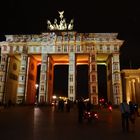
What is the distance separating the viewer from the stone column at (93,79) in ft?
162

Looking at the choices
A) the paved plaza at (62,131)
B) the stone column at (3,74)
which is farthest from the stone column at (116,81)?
the paved plaza at (62,131)

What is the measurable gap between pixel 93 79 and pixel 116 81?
595 centimetres

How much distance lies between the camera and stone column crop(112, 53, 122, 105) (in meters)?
48.8

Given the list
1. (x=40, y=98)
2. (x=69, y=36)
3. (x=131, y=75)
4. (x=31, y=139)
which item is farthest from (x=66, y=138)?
(x=131, y=75)

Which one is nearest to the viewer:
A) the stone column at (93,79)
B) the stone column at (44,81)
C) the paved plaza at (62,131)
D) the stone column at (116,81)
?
the paved plaza at (62,131)

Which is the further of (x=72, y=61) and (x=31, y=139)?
(x=72, y=61)

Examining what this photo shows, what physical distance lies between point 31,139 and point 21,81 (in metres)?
44.8

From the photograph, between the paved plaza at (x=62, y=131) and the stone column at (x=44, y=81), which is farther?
the stone column at (x=44, y=81)

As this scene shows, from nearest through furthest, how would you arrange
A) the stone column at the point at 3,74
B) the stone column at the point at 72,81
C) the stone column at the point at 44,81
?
the stone column at the point at 72,81 < the stone column at the point at 44,81 < the stone column at the point at 3,74

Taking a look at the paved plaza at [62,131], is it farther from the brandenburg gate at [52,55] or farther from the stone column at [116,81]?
the brandenburg gate at [52,55]

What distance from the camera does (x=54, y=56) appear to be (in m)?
55.5

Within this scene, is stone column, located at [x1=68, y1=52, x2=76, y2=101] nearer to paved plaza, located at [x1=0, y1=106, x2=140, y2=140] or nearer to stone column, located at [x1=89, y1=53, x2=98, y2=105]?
stone column, located at [x1=89, y1=53, x2=98, y2=105]

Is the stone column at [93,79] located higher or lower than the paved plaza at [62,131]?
higher

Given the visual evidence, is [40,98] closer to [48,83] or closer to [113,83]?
[48,83]
